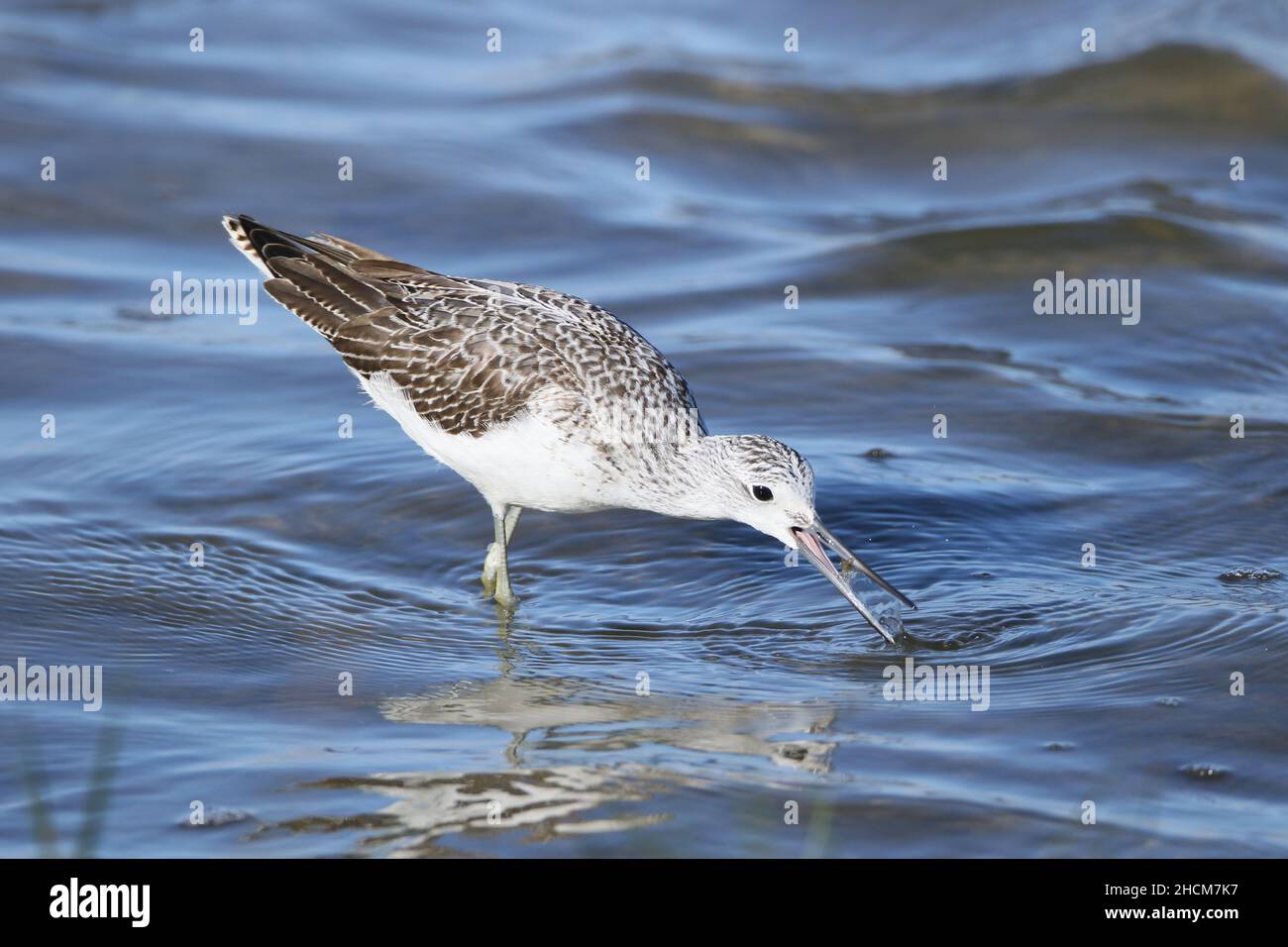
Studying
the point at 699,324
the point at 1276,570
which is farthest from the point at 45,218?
the point at 1276,570

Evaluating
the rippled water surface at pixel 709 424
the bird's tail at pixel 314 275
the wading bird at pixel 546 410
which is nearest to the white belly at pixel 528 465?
the wading bird at pixel 546 410

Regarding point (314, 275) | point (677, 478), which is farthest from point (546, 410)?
point (314, 275)

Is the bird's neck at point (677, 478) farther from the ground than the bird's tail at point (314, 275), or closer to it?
closer to it

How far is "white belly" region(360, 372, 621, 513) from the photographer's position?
25.7ft

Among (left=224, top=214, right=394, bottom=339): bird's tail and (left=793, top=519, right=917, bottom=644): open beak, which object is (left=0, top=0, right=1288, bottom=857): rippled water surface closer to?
(left=793, top=519, right=917, bottom=644): open beak

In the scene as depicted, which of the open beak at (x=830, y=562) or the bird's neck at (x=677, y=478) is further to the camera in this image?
the bird's neck at (x=677, y=478)

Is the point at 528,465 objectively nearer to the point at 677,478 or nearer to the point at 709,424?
the point at 677,478

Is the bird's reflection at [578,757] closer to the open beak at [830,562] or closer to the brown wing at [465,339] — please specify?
the open beak at [830,562]

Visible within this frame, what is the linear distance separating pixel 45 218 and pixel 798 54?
7.81 meters

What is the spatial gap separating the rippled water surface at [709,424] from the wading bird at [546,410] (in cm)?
60

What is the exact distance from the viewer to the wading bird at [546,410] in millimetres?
7578

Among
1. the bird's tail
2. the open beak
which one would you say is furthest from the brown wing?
the open beak

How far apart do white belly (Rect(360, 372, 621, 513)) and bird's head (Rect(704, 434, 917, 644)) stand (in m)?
0.66
